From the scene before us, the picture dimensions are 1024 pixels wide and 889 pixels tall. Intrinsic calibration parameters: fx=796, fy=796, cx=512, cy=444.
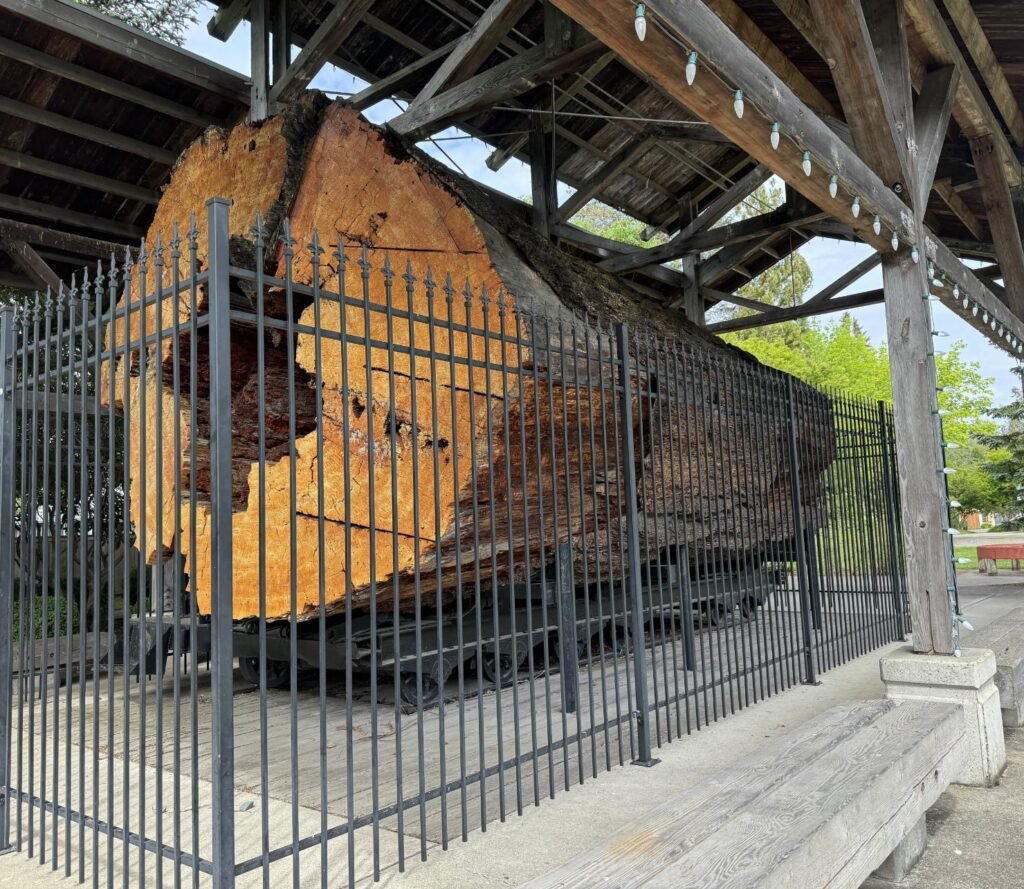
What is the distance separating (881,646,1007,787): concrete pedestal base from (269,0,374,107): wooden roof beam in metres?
5.68

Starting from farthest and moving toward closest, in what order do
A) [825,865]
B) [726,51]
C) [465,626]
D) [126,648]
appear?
[465,626] → [726,51] → [126,648] → [825,865]

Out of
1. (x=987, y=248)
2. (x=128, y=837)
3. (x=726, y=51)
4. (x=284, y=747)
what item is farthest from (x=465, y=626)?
(x=987, y=248)

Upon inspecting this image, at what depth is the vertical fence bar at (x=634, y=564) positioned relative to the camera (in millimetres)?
3934

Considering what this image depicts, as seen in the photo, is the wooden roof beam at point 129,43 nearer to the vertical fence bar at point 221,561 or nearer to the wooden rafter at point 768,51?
the wooden rafter at point 768,51

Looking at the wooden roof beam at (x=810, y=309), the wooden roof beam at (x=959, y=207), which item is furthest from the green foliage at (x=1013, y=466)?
the wooden roof beam at (x=959, y=207)

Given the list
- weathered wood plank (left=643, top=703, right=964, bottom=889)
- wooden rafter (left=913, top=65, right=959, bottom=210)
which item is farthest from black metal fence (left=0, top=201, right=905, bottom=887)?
wooden rafter (left=913, top=65, right=959, bottom=210)

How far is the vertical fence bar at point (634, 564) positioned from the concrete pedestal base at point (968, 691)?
1404mm

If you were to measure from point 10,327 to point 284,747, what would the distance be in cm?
255

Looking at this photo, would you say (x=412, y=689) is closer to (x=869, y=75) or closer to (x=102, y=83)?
(x=869, y=75)

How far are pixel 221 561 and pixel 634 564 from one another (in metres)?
2.35

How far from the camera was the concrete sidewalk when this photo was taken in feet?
8.97

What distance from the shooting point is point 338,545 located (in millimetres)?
4012

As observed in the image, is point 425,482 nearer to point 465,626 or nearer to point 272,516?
point 272,516

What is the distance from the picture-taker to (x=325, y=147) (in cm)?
412
